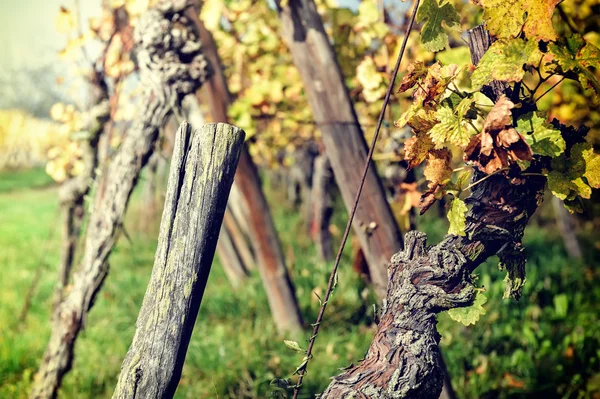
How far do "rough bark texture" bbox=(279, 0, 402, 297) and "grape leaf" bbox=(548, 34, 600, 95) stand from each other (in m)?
1.18

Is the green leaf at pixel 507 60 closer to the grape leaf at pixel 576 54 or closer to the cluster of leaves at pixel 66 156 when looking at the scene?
the grape leaf at pixel 576 54

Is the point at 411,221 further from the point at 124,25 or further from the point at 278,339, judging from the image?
the point at 124,25

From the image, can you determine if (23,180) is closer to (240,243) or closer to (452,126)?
(240,243)

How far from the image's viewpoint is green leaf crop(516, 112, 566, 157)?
3.92ft

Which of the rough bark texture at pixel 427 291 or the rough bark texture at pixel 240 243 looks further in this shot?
the rough bark texture at pixel 240 243

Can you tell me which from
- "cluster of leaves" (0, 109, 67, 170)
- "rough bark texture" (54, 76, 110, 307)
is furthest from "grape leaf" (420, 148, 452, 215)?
"cluster of leaves" (0, 109, 67, 170)

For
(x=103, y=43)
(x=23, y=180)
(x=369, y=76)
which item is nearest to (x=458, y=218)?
(x=369, y=76)

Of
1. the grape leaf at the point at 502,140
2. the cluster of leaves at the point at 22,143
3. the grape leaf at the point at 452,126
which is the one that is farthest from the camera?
the cluster of leaves at the point at 22,143

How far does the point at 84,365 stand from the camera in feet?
10.5

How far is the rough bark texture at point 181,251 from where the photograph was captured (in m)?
1.39

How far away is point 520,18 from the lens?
3.91 ft

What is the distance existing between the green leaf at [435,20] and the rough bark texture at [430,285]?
0.41 ft

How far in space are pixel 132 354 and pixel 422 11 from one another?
1.22 meters

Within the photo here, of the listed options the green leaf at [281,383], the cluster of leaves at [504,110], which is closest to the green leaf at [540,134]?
the cluster of leaves at [504,110]
